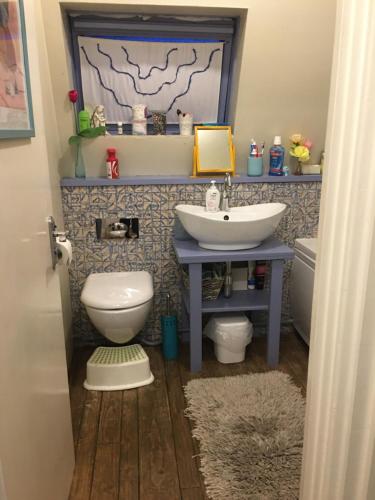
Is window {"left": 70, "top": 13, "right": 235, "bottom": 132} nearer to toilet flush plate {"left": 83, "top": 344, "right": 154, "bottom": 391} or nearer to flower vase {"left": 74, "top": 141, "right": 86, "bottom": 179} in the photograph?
flower vase {"left": 74, "top": 141, "right": 86, "bottom": 179}

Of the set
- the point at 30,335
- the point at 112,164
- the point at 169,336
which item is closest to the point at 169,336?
the point at 169,336

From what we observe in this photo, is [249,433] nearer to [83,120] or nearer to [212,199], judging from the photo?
[212,199]

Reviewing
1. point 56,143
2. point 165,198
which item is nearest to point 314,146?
point 165,198

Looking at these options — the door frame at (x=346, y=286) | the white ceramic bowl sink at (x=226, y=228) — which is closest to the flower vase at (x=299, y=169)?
the white ceramic bowl sink at (x=226, y=228)

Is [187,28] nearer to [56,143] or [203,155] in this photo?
[203,155]

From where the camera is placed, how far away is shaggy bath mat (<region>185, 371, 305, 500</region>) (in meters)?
1.68

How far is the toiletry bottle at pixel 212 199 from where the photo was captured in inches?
96.0

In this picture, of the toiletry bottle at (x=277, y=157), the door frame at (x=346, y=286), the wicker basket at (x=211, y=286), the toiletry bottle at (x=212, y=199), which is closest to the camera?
the door frame at (x=346, y=286)

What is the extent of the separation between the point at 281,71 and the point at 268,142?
43 cm

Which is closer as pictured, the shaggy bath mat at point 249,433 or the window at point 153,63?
the shaggy bath mat at point 249,433

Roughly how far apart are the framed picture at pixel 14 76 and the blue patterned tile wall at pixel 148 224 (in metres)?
1.44

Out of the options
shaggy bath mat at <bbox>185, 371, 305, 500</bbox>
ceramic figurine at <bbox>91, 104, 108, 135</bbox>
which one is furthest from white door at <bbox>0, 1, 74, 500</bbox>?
ceramic figurine at <bbox>91, 104, 108, 135</bbox>

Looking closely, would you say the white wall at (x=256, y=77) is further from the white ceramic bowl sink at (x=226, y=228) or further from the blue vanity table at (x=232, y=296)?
the blue vanity table at (x=232, y=296)

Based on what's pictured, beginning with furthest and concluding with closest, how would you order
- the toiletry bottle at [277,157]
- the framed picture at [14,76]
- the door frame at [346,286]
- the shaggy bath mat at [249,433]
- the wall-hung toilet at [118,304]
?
the toiletry bottle at [277,157] → the wall-hung toilet at [118,304] → the shaggy bath mat at [249,433] → the framed picture at [14,76] → the door frame at [346,286]
